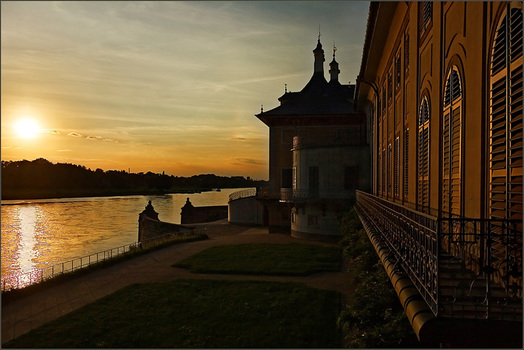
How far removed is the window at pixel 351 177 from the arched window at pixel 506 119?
25.7 m

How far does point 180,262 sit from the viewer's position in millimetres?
23500

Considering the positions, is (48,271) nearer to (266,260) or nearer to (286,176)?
(266,260)

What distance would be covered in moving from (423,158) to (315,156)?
2189 cm

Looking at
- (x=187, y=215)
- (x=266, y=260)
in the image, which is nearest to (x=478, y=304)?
(x=266, y=260)

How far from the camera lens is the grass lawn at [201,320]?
11750 mm

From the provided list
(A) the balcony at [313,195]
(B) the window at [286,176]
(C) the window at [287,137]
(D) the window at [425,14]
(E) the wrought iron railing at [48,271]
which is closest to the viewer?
(D) the window at [425,14]

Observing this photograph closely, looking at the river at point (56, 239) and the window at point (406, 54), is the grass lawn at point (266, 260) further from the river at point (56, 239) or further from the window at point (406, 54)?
the river at point (56, 239)

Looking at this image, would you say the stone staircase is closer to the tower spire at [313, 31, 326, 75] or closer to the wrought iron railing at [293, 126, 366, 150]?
the wrought iron railing at [293, 126, 366, 150]

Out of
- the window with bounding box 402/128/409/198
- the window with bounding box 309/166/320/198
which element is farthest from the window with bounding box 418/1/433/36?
the window with bounding box 309/166/320/198

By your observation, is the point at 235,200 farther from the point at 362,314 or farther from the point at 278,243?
the point at 362,314

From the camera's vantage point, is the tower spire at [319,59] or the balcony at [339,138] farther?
the tower spire at [319,59]

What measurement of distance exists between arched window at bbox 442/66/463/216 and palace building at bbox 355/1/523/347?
2cm

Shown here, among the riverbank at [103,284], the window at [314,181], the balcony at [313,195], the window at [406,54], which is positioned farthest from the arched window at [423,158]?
the window at [314,181]

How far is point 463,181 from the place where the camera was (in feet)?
22.3
